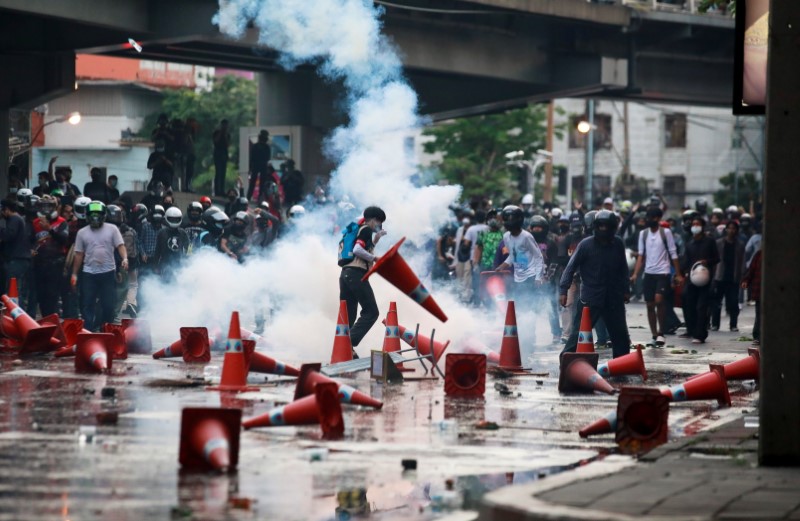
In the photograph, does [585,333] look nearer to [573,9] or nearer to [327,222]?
[327,222]

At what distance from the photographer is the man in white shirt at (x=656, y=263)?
A: 2072 cm

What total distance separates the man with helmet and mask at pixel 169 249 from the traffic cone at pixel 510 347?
7.91 m

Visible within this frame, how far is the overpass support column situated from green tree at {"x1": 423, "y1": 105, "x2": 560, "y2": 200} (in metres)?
51.9

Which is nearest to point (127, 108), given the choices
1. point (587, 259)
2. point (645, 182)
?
point (645, 182)

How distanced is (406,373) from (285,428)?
475cm

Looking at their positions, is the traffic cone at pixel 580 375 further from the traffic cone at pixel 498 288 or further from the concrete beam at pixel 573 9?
the concrete beam at pixel 573 9

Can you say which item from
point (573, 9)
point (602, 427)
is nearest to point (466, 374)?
point (602, 427)

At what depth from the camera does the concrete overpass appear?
97.3 ft

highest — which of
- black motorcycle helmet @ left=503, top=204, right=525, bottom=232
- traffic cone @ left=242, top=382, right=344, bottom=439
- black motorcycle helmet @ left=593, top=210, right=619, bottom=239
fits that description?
black motorcycle helmet @ left=503, top=204, right=525, bottom=232

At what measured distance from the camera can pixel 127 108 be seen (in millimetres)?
74188

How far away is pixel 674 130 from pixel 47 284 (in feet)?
181

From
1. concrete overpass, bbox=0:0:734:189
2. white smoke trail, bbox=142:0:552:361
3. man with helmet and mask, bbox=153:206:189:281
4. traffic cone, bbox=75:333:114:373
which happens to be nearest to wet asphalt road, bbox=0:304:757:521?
traffic cone, bbox=75:333:114:373

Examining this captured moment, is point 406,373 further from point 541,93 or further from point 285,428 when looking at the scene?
point 541,93

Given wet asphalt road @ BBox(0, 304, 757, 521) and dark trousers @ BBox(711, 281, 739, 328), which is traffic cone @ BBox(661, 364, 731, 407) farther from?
dark trousers @ BBox(711, 281, 739, 328)
